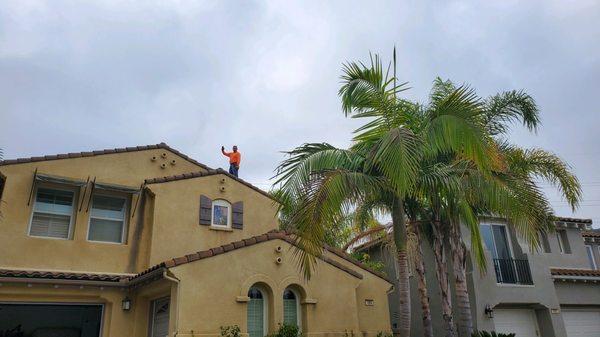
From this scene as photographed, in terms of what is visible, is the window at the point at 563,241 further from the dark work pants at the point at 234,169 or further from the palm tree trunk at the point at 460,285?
the dark work pants at the point at 234,169

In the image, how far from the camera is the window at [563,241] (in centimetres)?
2047

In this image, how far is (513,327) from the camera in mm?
17938

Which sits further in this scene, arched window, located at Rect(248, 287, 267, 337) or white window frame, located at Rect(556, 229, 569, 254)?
white window frame, located at Rect(556, 229, 569, 254)

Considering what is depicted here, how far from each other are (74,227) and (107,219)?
105 cm

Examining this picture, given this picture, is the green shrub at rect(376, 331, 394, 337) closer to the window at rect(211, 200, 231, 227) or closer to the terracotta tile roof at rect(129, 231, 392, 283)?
the terracotta tile roof at rect(129, 231, 392, 283)

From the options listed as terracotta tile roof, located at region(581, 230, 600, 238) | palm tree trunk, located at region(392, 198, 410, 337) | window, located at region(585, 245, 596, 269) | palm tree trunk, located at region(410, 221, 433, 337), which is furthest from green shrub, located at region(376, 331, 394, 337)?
window, located at region(585, 245, 596, 269)

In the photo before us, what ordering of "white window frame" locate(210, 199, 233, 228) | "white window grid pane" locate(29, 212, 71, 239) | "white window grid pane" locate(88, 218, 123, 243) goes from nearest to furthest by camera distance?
"white window grid pane" locate(29, 212, 71, 239)
"white window grid pane" locate(88, 218, 123, 243)
"white window frame" locate(210, 199, 233, 228)

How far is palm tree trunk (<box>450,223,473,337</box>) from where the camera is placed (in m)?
13.1

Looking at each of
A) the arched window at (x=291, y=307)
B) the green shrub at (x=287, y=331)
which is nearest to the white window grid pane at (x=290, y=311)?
the arched window at (x=291, y=307)

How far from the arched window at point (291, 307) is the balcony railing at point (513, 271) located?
9434 millimetres

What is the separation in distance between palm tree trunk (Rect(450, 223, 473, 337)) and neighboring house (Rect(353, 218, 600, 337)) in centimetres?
263

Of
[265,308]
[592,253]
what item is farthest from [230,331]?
[592,253]

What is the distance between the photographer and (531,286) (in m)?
18.0

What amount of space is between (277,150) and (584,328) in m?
17.8
